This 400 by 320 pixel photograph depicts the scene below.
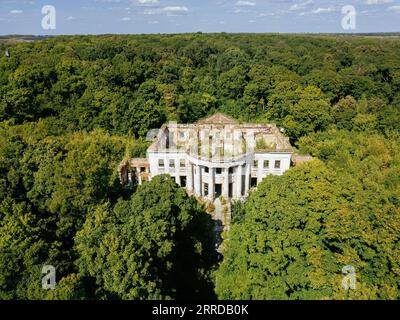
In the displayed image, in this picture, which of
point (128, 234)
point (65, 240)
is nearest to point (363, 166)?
point (128, 234)

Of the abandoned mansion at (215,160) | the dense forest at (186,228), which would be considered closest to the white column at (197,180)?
the abandoned mansion at (215,160)

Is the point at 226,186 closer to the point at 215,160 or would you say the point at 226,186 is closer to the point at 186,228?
the point at 215,160

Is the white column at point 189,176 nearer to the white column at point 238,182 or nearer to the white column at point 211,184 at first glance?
the white column at point 211,184

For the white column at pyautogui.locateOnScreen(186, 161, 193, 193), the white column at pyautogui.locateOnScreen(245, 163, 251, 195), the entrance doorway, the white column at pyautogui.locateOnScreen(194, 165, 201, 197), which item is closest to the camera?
the white column at pyautogui.locateOnScreen(194, 165, 201, 197)

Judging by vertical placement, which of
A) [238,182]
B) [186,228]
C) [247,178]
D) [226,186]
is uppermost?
[247,178]

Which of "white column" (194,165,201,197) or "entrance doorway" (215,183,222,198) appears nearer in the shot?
"white column" (194,165,201,197)

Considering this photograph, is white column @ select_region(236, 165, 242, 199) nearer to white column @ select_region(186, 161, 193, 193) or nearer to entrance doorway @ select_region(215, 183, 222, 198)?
entrance doorway @ select_region(215, 183, 222, 198)

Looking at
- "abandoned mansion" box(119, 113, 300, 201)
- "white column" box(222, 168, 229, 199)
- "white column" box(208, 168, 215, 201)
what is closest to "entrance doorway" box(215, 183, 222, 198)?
"abandoned mansion" box(119, 113, 300, 201)

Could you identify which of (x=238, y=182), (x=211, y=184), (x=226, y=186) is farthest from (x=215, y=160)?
(x=238, y=182)
